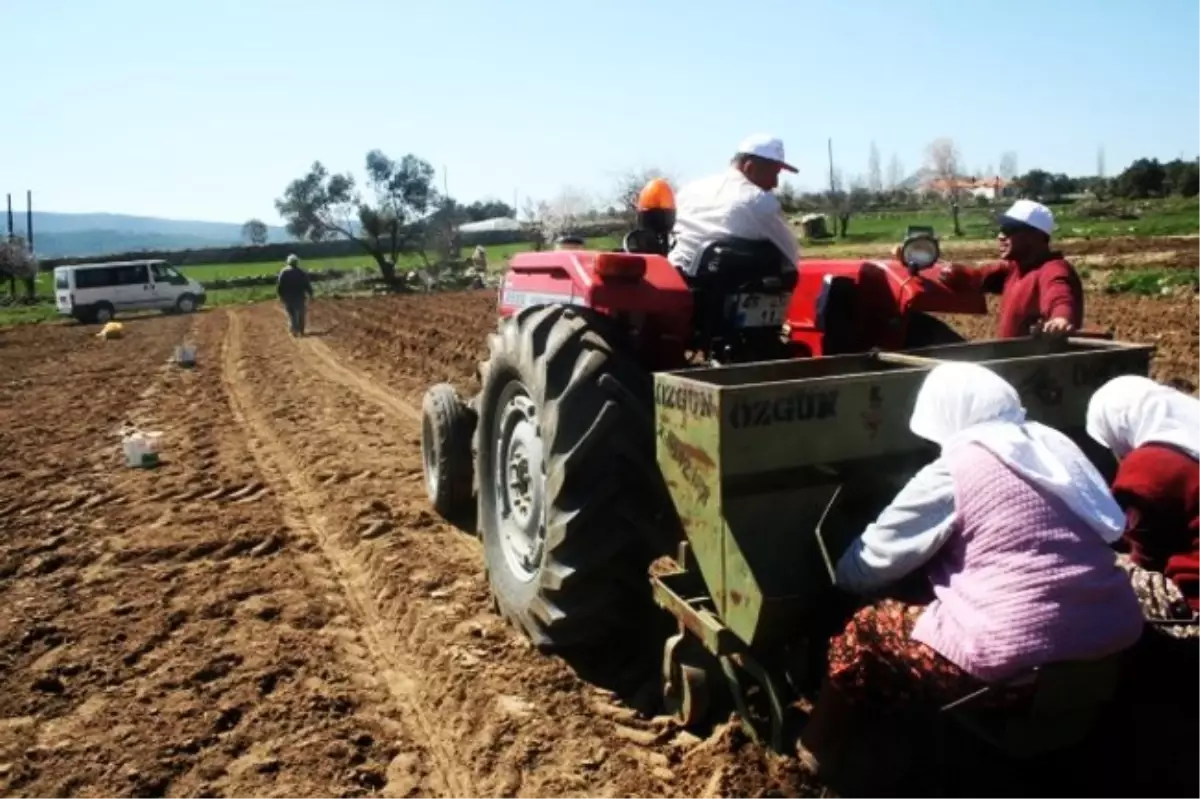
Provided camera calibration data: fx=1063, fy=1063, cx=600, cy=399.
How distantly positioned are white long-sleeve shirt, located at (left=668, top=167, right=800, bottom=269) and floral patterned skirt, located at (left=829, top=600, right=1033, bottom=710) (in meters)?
1.86

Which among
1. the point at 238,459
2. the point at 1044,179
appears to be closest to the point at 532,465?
the point at 238,459

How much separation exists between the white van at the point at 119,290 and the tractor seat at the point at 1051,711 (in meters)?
29.8

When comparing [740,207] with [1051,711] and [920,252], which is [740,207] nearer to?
[920,252]

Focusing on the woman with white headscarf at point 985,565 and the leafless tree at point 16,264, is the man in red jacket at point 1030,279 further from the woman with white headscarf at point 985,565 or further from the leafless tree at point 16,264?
the leafless tree at point 16,264

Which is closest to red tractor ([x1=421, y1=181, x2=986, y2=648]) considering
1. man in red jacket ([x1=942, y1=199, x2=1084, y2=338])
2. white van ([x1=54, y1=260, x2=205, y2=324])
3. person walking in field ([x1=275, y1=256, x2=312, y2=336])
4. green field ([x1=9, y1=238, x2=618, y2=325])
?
man in red jacket ([x1=942, y1=199, x2=1084, y2=338])

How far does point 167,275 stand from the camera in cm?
3005

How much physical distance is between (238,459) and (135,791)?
193 inches

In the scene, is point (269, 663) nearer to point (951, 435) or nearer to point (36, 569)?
point (36, 569)

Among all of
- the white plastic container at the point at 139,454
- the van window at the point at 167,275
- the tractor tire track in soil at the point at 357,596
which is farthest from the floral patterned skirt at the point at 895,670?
the van window at the point at 167,275

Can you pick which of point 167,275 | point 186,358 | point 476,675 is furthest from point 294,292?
point 476,675

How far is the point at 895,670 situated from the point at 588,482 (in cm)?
127

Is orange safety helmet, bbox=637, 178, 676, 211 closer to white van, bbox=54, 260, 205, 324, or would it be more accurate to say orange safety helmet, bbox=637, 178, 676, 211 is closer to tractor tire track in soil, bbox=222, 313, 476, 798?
tractor tire track in soil, bbox=222, 313, 476, 798

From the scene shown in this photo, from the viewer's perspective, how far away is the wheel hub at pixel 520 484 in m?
4.25

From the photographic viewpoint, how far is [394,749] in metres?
3.62
